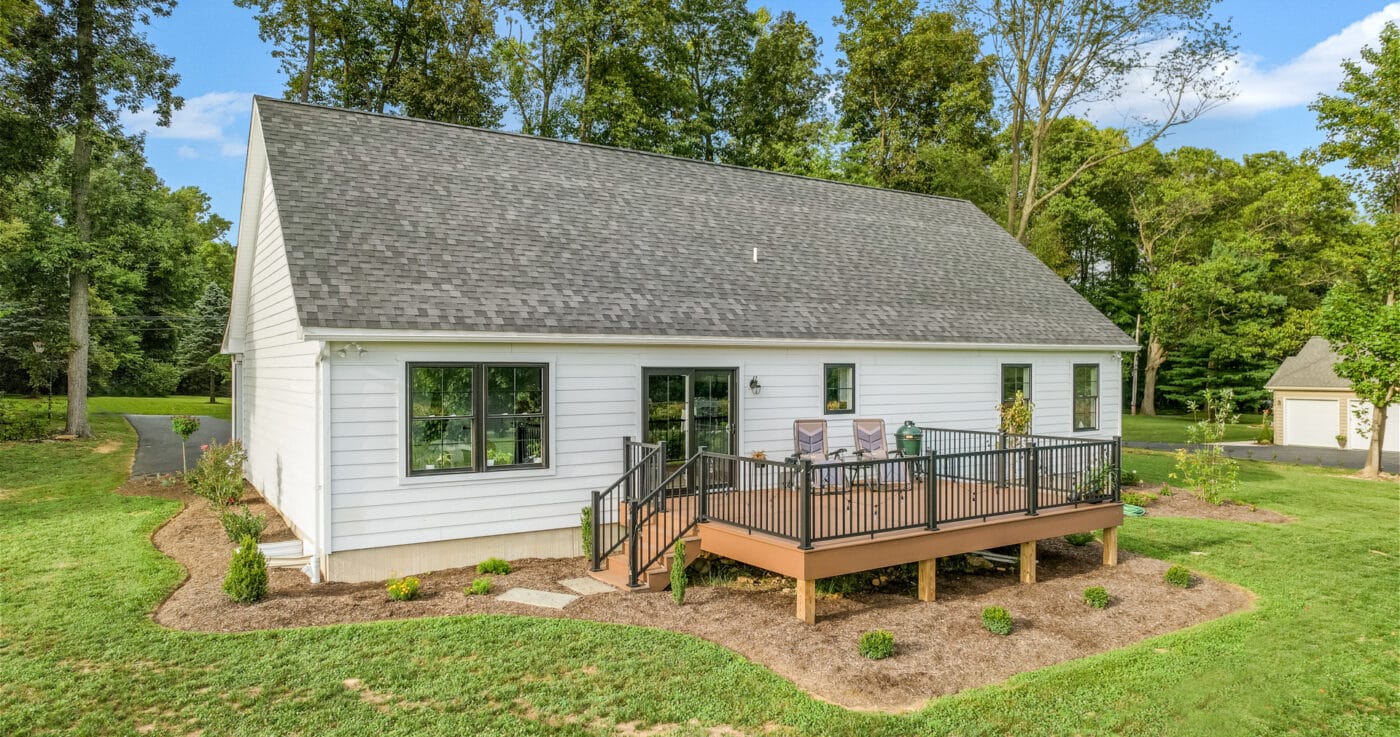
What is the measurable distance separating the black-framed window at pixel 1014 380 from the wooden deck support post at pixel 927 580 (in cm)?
672

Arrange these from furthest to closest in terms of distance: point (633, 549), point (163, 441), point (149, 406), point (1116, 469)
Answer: point (149, 406) < point (163, 441) < point (1116, 469) < point (633, 549)

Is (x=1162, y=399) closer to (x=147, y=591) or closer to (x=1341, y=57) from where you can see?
(x=1341, y=57)

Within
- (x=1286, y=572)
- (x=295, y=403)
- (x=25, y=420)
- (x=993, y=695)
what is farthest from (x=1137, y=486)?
(x=25, y=420)

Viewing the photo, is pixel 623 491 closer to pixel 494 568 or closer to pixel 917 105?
pixel 494 568

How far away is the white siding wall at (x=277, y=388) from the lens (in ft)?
31.1

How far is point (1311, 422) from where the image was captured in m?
26.9

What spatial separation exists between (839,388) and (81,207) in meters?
21.5

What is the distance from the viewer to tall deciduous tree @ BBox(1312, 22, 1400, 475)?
18.0m

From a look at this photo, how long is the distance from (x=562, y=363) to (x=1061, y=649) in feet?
20.9

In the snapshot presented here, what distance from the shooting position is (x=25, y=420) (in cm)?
2020

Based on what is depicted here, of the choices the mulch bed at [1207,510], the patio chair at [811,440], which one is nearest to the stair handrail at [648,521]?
the patio chair at [811,440]

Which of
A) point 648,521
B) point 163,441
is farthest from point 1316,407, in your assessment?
point 163,441

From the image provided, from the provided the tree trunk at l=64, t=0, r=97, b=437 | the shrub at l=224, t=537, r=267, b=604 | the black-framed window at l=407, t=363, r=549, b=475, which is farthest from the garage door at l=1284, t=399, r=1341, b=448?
the tree trunk at l=64, t=0, r=97, b=437

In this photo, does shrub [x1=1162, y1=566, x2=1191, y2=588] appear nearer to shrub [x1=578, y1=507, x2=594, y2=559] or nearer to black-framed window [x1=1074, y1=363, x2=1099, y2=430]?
black-framed window [x1=1074, y1=363, x2=1099, y2=430]
